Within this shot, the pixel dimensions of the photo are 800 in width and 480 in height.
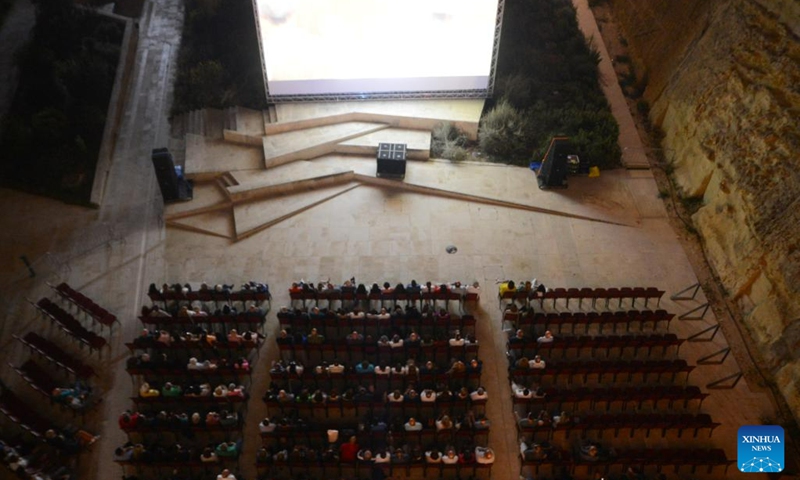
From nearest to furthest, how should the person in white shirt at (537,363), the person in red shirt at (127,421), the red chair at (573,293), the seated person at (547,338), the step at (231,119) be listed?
the person in red shirt at (127,421) < the person in white shirt at (537,363) < the seated person at (547,338) < the red chair at (573,293) < the step at (231,119)

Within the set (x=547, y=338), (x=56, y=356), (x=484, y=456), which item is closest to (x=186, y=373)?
(x=56, y=356)

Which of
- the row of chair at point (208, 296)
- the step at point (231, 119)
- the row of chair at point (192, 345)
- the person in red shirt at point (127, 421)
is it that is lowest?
the person in red shirt at point (127, 421)

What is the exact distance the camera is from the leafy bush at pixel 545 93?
1716cm

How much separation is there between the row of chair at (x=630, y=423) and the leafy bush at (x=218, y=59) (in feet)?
39.2

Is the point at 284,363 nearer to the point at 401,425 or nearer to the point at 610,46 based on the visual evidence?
the point at 401,425

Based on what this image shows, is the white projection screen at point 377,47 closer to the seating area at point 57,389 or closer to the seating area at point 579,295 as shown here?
the seating area at point 579,295

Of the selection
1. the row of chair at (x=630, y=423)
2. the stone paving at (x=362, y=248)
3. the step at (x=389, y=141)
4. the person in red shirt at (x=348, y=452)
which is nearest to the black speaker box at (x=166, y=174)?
the stone paving at (x=362, y=248)

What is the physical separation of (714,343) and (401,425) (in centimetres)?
697

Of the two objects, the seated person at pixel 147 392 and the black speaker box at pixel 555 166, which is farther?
the black speaker box at pixel 555 166

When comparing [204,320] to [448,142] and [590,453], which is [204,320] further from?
[448,142]

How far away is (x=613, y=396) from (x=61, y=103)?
16423 millimetres

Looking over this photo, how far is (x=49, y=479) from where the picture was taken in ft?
36.0

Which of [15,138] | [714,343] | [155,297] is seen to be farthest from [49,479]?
[714,343]

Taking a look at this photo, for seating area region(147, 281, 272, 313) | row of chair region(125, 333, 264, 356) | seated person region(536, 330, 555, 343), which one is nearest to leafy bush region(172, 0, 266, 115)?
seating area region(147, 281, 272, 313)
